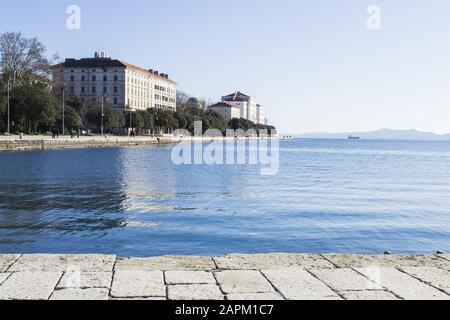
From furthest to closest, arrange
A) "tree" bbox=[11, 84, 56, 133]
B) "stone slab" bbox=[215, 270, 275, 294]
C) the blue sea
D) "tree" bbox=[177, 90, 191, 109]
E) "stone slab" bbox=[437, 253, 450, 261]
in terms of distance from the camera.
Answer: "tree" bbox=[177, 90, 191, 109], "tree" bbox=[11, 84, 56, 133], the blue sea, "stone slab" bbox=[437, 253, 450, 261], "stone slab" bbox=[215, 270, 275, 294]

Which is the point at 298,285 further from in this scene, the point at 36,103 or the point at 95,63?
the point at 95,63

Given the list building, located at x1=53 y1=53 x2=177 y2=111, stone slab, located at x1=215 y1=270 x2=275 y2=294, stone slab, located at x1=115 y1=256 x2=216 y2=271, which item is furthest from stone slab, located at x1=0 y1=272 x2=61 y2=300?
building, located at x1=53 y1=53 x2=177 y2=111

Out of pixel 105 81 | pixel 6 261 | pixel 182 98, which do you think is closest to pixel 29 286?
pixel 6 261

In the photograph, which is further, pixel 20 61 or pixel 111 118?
pixel 111 118

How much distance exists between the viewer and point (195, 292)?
5418 millimetres

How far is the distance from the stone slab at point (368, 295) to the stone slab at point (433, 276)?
2.18 ft

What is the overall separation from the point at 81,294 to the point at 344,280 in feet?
9.36

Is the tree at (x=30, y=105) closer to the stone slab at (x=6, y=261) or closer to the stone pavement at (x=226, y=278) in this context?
the stone slab at (x=6, y=261)

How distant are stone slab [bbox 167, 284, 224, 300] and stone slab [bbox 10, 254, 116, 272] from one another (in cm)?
121

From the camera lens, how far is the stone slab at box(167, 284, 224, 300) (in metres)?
5.24

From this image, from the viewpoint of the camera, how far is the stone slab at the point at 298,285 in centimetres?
530

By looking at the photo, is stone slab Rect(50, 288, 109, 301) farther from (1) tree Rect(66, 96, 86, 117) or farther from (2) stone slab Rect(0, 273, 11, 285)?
(1) tree Rect(66, 96, 86, 117)

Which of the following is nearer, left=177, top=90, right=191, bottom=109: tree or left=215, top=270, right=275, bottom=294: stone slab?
left=215, top=270, right=275, bottom=294: stone slab

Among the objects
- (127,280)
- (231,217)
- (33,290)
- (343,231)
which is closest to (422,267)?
(127,280)
